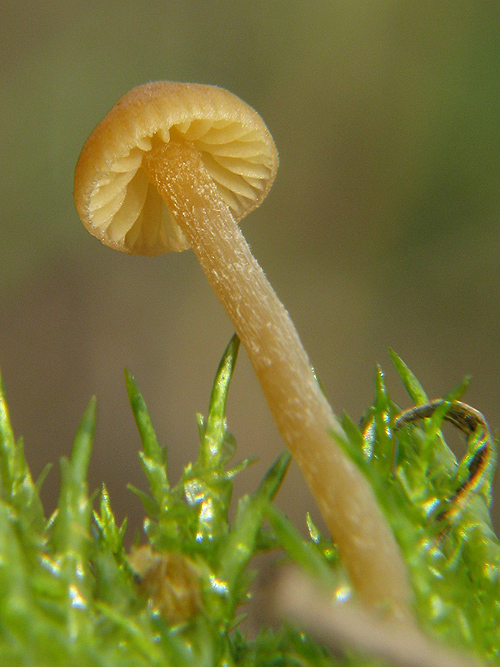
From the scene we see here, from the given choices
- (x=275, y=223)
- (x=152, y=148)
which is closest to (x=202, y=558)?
(x=152, y=148)

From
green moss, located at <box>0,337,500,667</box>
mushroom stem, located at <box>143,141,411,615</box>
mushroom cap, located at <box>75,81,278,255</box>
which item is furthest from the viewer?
mushroom cap, located at <box>75,81,278,255</box>

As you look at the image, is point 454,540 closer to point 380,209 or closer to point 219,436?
point 219,436

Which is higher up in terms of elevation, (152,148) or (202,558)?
(152,148)

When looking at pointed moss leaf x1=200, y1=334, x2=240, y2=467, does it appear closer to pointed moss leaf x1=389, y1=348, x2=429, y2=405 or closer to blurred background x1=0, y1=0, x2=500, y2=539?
pointed moss leaf x1=389, y1=348, x2=429, y2=405

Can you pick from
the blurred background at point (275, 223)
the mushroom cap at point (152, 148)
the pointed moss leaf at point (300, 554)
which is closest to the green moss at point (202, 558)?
the pointed moss leaf at point (300, 554)

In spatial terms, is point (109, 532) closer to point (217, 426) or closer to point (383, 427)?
point (217, 426)

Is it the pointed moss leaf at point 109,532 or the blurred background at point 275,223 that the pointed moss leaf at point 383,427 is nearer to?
the pointed moss leaf at point 109,532

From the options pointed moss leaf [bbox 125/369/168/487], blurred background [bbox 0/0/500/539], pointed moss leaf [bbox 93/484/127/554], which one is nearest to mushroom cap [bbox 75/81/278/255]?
pointed moss leaf [bbox 125/369/168/487]
